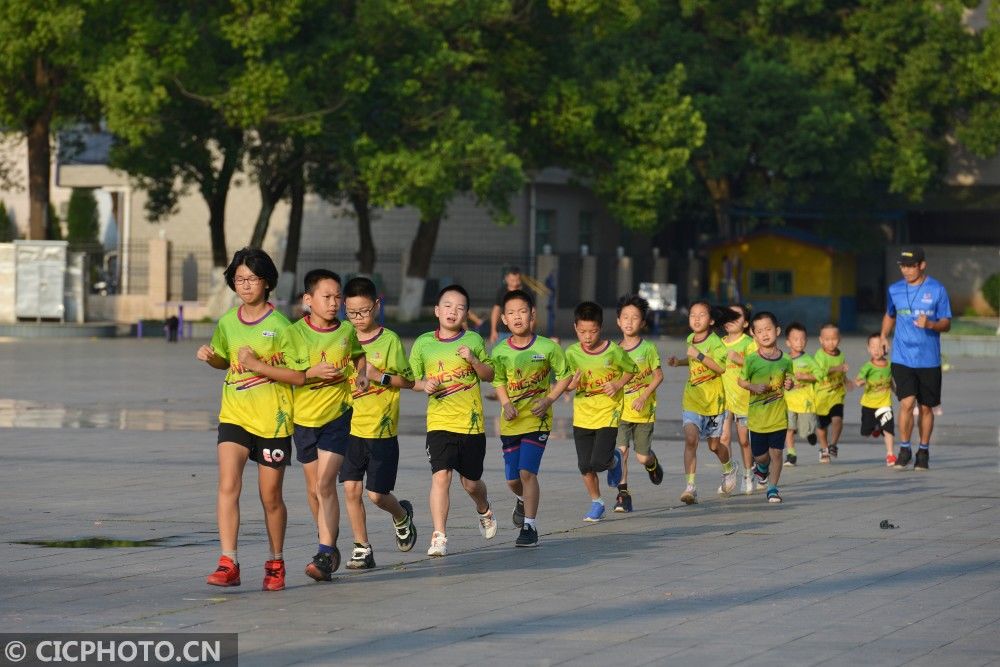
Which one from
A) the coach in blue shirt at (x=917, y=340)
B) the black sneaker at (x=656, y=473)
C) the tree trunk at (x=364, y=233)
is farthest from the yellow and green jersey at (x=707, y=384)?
the tree trunk at (x=364, y=233)

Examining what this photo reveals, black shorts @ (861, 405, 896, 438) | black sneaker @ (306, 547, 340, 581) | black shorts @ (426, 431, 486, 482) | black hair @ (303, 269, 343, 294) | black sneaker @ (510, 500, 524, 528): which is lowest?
black sneaker @ (306, 547, 340, 581)

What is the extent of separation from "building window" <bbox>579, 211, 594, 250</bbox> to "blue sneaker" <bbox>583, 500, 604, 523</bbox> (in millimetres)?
44711

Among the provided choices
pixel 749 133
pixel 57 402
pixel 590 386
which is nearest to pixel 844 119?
pixel 749 133

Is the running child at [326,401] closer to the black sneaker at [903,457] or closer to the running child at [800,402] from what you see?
the black sneaker at [903,457]

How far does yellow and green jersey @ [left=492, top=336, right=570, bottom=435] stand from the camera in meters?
11.2

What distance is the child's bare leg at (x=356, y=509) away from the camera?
10.1m

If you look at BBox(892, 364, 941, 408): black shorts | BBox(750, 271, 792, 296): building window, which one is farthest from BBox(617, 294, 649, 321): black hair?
BBox(750, 271, 792, 296): building window

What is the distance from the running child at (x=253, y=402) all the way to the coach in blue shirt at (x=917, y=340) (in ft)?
27.9

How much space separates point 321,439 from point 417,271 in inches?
1528

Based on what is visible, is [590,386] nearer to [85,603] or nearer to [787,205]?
[85,603]

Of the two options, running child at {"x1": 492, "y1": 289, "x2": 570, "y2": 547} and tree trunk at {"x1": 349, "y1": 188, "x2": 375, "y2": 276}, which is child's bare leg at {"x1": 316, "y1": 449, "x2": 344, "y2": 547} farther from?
tree trunk at {"x1": 349, "y1": 188, "x2": 375, "y2": 276}

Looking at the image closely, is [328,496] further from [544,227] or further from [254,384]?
[544,227]

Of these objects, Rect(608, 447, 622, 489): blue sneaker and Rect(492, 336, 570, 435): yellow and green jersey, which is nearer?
Rect(492, 336, 570, 435): yellow and green jersey

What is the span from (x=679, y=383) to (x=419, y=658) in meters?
21.8
